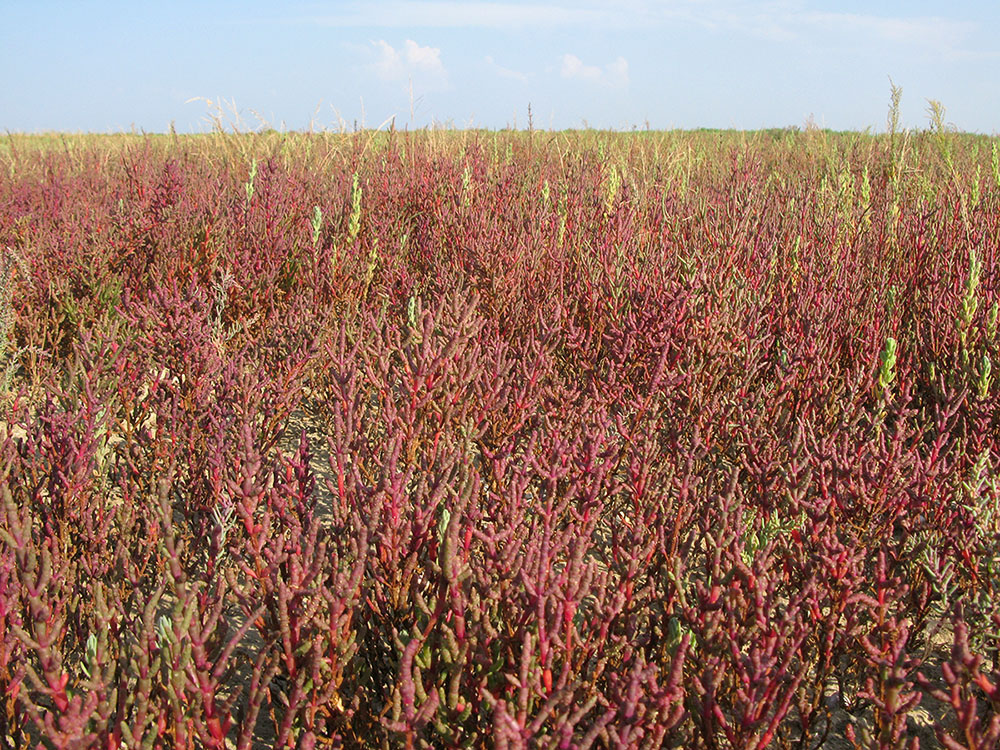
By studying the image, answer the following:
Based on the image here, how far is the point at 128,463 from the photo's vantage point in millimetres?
2080

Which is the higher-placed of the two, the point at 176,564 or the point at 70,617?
the point at 176,564

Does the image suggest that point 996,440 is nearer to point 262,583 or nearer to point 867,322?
point 867,322

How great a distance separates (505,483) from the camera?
203cm

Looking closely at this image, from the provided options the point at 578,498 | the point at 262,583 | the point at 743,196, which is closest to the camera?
the point at 262,583

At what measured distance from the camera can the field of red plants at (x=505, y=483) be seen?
3.81 ft

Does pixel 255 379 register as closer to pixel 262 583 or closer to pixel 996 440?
pixel 262 583

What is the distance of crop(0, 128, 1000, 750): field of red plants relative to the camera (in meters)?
1.16

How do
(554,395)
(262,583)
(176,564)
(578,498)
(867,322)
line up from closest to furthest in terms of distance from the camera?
(176,564) < (262,583) < (578,498) < (554,395) < (867,322)

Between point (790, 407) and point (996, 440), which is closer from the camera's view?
point (996, 440)

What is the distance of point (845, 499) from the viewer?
1.66 metres

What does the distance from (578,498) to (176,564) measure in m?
1.08

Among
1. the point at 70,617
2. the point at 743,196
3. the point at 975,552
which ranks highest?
the point at 743,196

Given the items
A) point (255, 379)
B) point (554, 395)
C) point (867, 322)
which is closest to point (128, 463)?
point (255, 379)

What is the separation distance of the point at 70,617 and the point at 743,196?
4650 millimetres
